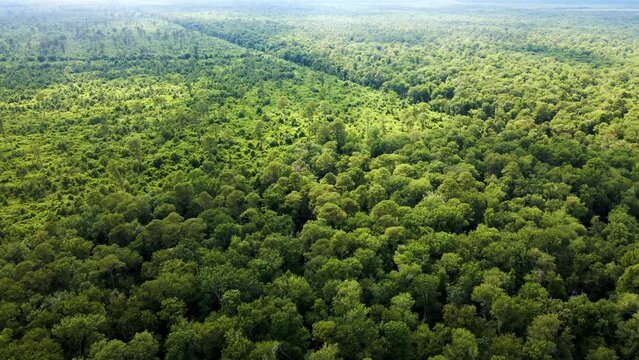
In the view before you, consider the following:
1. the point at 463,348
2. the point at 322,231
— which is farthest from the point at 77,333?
the point at 463,348

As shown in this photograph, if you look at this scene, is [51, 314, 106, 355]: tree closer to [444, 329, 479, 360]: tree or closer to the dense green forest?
the dense green forest

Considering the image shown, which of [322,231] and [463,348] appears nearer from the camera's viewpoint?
[463,348]

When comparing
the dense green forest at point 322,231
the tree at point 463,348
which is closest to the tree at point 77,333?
the dense green forest at point 322,231

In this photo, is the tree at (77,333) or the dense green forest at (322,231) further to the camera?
the dense green forest at (322,231)

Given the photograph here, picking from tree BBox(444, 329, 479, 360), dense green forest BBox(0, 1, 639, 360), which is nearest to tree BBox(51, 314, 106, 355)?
dense green forest BBox(0, 1, 639, 360)

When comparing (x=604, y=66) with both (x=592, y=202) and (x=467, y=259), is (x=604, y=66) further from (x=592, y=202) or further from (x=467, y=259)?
(x=467, y=259)

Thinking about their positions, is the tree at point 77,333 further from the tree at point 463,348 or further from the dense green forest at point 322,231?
the tree at point 463,348

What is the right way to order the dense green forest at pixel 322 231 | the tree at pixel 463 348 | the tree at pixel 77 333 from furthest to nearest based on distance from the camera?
the dense green forest at pixel 322 231
the tree at pixel 77 333
the tree at pixel 463 348

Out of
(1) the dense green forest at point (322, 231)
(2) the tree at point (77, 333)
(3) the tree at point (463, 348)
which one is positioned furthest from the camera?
(1) the dense green forest at point (322, 231)

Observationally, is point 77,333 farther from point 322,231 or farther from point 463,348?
point 463,348
